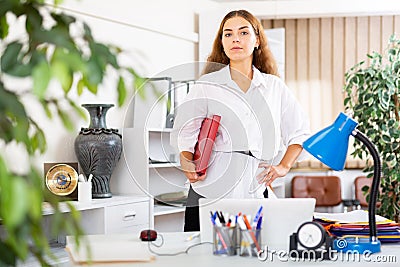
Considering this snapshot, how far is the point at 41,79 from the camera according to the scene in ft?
3.27

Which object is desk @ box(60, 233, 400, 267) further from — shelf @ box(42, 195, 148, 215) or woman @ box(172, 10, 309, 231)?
shelf @ box(42, 195, 148, 215)

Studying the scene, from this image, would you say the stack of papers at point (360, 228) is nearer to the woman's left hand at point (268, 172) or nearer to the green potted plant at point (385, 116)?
the woman's left hand at point (268, 172)

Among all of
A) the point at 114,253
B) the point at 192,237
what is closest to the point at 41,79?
the point at 114,253

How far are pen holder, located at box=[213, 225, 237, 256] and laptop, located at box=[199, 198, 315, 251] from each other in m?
0.13

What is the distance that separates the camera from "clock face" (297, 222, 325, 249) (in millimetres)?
2111

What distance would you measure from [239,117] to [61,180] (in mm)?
1849

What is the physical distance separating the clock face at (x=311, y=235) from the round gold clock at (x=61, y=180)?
2396mm

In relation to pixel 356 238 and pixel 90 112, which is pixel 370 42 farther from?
pixel 356 238

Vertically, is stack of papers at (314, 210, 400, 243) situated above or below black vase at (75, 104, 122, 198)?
below

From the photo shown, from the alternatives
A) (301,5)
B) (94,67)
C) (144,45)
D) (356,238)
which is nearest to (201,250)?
(356,238)

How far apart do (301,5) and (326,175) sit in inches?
69.8

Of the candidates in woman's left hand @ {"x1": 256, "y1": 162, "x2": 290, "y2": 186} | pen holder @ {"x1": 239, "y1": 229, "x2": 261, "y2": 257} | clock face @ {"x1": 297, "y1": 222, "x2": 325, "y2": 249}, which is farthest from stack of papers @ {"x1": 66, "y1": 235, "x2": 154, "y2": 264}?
woman's left hand @ {"x1": 256, "y1": 162, "x2": 290, "y2": 186}

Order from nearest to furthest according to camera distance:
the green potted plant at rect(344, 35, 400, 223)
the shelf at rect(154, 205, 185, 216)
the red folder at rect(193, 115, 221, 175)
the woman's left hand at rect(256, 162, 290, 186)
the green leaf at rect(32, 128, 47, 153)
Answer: the green leaf at rect(32, 128, 47, 153) < the red folder at rect(193, 115, 221, 175) < the woman's left hand at rect(256, 162, 290, 186) < the shelf at rect(154, 205, 185, 216) < the green potted plant at rect(344, 35, 400, 223)

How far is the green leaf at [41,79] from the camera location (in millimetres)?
991
